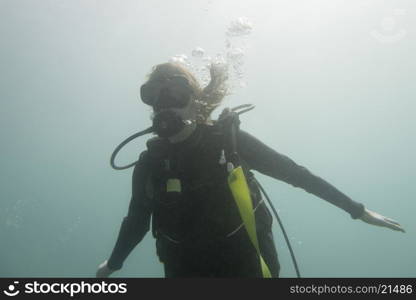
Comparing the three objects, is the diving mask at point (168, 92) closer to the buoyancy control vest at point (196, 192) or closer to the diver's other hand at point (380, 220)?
the buoyancy control vest at point (196, 192)

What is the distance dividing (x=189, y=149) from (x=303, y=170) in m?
1.05

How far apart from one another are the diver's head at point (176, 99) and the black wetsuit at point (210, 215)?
0.17 meters

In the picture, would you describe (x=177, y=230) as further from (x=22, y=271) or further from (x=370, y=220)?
(x=22, y=271)

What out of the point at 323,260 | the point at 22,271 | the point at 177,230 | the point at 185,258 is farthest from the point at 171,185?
the point at 323,260

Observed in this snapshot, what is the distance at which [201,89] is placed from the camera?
372cm

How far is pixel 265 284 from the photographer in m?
2.95

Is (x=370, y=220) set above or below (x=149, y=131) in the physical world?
below
